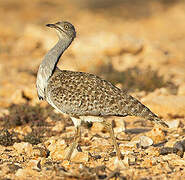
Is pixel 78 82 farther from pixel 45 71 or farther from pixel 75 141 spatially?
pixel 75 141

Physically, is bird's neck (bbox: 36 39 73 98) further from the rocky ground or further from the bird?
the rocky ground

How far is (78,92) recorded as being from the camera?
16.7ft

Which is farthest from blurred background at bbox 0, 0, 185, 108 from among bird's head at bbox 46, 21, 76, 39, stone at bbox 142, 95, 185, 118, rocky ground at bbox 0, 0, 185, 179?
bird's head at bbox 46, 21, 76, 39

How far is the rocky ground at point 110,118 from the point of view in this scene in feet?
15.7

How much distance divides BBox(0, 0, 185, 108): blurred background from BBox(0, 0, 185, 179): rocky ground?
0.03 meters

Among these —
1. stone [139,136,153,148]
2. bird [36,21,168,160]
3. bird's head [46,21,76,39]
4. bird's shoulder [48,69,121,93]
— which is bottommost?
stone [139,136,153,148]

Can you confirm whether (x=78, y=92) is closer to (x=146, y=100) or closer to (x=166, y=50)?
(x=146, y=100)

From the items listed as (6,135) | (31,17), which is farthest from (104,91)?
(31,17)

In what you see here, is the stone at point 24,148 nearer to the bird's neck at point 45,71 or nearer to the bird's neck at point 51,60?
the bird's neck at point 45,71

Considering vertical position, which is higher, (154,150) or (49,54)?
(49,54)

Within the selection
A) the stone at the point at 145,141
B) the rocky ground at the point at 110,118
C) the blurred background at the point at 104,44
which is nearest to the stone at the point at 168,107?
the rocky ground at the point at 110,118

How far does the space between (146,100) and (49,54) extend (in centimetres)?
293

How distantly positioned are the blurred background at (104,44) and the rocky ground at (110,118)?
3cm

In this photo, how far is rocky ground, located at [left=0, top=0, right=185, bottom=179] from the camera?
478 cm
